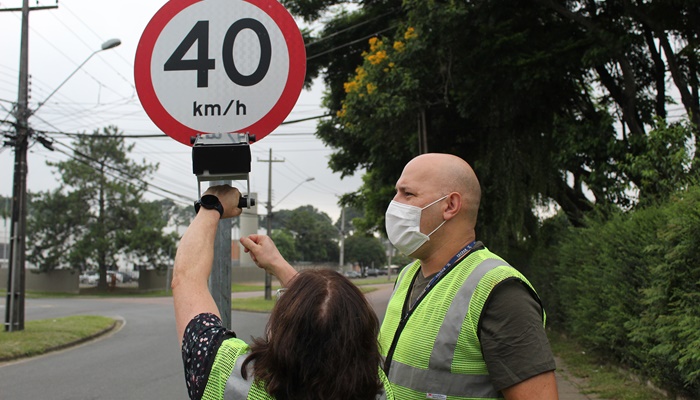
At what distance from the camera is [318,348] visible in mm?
1623

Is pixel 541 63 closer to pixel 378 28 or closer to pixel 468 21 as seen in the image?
pixel 468 21

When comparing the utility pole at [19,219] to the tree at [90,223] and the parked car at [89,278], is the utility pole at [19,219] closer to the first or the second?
the tree at [90,223]

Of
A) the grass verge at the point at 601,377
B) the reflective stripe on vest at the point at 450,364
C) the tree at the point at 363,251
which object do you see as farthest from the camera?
the tree at the point at 363,251

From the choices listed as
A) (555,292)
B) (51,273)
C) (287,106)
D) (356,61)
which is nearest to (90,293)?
(51,273)

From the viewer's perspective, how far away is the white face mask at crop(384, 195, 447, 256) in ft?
8.10

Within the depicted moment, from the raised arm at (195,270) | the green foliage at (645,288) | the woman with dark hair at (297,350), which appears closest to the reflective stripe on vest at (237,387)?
the woman with dark hair at (297,350)

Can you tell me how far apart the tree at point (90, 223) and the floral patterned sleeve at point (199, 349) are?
41.8 metres

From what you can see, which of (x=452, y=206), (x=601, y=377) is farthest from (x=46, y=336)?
(x=452, y=206)

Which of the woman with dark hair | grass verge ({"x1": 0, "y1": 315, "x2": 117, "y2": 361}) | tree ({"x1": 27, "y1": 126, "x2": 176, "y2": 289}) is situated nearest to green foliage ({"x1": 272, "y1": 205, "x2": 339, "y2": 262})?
tree ({"x1": 27, "y1": 126, "x2": 176, "y2": 289})

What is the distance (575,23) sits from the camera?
38.1 feet

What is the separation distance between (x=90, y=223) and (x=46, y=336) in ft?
97.3

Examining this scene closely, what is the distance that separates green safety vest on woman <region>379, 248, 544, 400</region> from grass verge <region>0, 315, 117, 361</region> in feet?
38.6

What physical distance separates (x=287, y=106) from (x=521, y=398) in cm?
129

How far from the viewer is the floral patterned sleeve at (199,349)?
1611 millimetres
